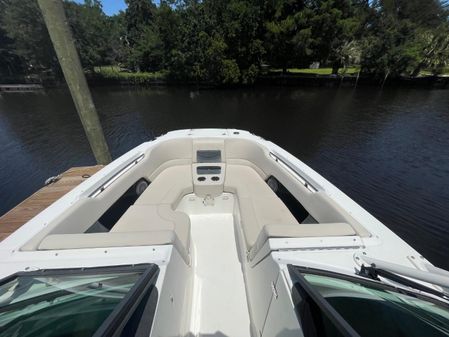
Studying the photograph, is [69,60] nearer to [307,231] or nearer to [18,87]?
[307,231]

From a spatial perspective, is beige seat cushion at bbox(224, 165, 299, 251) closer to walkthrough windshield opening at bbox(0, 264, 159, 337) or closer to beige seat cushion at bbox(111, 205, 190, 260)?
beige seat cushion at bbox(111, 205, 190, 260)

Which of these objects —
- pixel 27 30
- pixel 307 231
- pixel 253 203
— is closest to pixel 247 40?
pixel 27 30

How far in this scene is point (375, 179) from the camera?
19.0ft

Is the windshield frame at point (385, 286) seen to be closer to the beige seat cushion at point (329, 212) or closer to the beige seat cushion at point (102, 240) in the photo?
the beige seat cushion at point (329, 212)

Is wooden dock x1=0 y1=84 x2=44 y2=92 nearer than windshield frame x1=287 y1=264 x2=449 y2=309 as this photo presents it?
No

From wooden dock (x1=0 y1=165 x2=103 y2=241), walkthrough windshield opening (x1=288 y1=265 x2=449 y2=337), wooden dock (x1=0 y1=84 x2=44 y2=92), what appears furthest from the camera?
wooden dock (x1=0 y1=84 x2=44 y2=92)

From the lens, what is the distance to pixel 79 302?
0.89 metres

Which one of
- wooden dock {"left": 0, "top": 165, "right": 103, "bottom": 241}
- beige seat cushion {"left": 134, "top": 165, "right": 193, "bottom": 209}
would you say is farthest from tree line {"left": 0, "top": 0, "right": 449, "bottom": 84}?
beige seat cushion {"left": 134, "top": 165, "right": 193, "bottom": 209}

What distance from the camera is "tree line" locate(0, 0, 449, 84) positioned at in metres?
19.8

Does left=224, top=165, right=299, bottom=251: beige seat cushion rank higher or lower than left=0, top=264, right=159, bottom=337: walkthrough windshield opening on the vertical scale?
lower

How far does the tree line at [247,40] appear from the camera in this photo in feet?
65.1

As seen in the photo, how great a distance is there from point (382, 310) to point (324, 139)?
8.66 meters

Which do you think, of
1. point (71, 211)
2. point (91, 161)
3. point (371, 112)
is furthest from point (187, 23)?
point (71, 211)

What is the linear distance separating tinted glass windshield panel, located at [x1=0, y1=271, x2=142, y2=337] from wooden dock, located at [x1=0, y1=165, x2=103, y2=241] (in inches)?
84.9
